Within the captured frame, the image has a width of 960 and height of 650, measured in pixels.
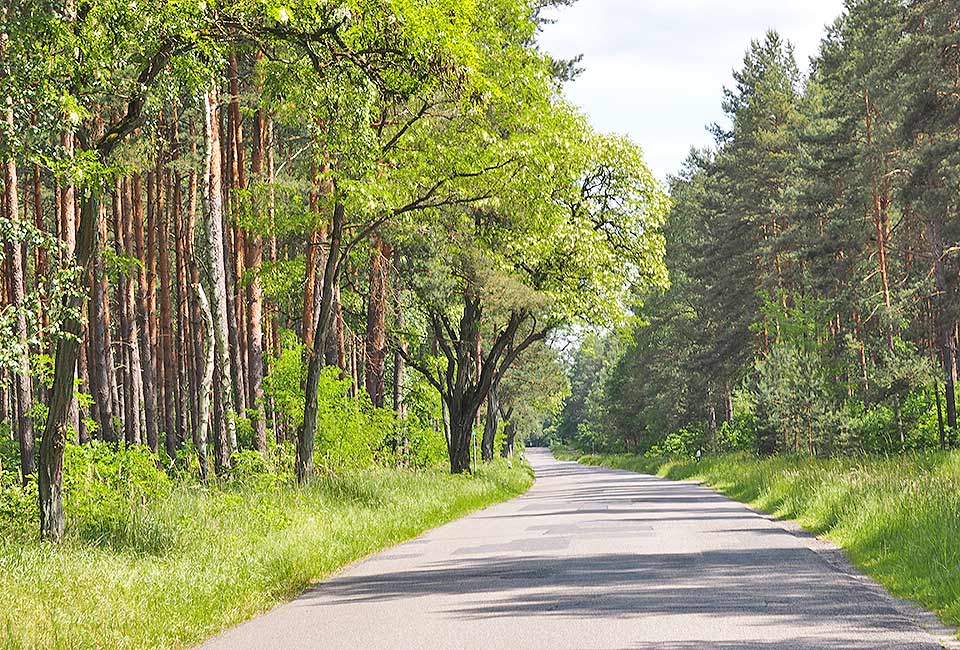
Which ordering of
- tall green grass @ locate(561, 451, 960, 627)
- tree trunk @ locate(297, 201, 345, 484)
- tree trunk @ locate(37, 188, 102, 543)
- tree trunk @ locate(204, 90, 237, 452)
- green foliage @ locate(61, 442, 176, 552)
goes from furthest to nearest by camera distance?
tree trunk @ locate(297, 201, 345, 484)
tree trunk @ locate(204, 90, 237, 452)
tree trunk @ locate(37, 188, 102, 543)
green foliage @ locate(61, 442, 176, 552)
tall green grass @ locate(561, 451, 960, 627)

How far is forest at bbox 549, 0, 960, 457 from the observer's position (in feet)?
114

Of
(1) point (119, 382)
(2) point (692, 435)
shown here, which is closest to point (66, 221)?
(1) point (119, 382)

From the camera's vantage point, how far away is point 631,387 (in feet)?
305

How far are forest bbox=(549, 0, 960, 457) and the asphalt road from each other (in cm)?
2008

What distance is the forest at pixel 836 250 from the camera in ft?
114

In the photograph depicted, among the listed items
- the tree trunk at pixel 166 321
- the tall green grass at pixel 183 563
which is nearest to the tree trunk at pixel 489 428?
the tree trunk at pixel 166 321

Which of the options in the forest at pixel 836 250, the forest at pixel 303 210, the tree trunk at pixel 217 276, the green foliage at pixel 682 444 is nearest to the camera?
the forest at pixel 303 210

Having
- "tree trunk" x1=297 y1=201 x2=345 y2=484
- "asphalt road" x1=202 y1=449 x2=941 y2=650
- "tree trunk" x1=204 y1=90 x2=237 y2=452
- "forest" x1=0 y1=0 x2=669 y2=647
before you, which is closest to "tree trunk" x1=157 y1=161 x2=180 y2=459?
"forest" x1=0 y1=0 x2=669 y2=647

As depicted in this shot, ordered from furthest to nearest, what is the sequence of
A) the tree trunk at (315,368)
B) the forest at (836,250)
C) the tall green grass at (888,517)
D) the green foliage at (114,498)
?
the forest at (836,250), the tree trunk at (315,368), the green foliage at (114,498), the tall green grass at (888,517)

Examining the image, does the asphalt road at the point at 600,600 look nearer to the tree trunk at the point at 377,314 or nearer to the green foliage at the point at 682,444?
the tree trunk at the point at 377,314

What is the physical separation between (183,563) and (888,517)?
30.2 feet

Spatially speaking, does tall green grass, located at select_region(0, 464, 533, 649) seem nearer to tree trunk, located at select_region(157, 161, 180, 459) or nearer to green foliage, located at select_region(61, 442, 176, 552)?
green foliage, located at select_region(61, 442, 176, 552)

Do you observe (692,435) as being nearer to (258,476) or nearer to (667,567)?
(258,476)

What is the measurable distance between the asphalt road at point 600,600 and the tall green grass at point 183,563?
419 millimetres
